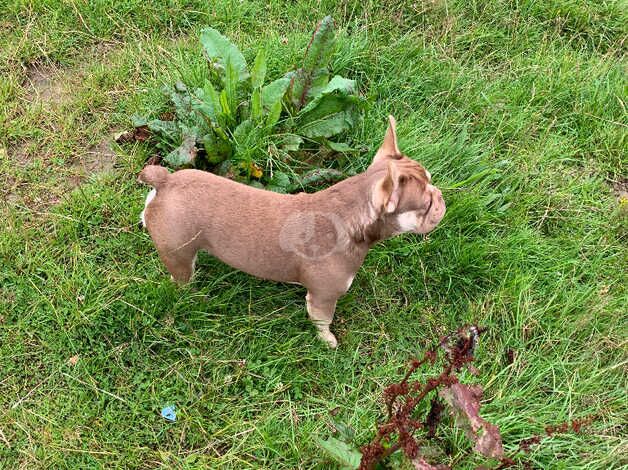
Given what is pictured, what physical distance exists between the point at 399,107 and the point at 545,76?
1.37 meters

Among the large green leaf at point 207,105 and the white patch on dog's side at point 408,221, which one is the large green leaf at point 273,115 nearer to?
the large green leaf at point 207,105

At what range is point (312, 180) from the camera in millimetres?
4301

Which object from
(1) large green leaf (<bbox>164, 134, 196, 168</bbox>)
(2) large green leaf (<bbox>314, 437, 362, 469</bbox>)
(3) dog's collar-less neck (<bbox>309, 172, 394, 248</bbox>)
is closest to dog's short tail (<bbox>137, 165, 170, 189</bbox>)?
(1) large green leaf (<bbox>164, 134, 196, 168</bbox>)

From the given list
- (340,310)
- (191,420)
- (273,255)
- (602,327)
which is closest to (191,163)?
(273,255)

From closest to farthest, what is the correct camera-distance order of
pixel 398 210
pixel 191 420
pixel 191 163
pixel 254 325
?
pixel 398 210 < pixel 191 420 < pixel 254 325 < pixel 191 163

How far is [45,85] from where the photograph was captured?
4.98m

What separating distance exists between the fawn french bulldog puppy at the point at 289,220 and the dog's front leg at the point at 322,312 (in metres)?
0.09

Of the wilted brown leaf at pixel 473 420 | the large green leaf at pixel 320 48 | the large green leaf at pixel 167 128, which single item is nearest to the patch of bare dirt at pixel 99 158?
the large green leaf at pixel 167 128

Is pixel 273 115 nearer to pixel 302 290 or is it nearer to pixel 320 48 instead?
pixel 320 48

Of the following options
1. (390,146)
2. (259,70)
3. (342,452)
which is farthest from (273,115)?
(342,452)

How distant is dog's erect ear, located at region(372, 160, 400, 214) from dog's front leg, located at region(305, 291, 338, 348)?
0.75 meters

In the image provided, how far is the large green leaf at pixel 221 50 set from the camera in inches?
179

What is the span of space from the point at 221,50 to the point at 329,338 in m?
2.33

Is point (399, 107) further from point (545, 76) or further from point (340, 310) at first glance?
point (340, 310)
